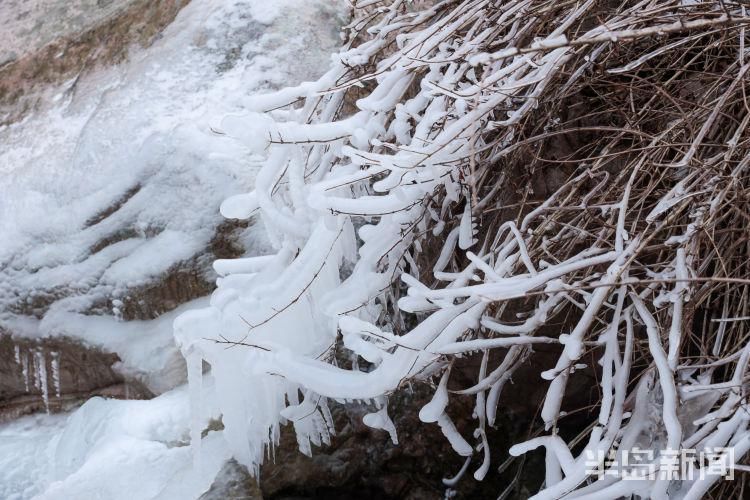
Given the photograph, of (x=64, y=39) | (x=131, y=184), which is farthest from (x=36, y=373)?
(x=64, y=39)

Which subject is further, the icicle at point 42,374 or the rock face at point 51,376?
the icicle at point 42,374

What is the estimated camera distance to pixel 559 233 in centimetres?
226

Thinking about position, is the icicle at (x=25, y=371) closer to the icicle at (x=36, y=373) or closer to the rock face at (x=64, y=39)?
the icicle at (x=36, y=373)

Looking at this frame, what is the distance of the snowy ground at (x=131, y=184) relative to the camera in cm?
354

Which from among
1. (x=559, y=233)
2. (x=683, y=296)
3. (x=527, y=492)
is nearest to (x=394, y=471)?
(x=527, y=492)

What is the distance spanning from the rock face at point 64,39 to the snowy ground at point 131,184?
0.47ft

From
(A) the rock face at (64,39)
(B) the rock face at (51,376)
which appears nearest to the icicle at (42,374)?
(B) the rock face at (51,376)

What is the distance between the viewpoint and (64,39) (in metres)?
4.80

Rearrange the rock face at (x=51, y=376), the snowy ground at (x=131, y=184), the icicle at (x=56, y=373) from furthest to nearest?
1. the icicle at (x=56, y=373)
2. the rock face at (x=51, y=376)
3. the snowy ground at (x=131, y=184)

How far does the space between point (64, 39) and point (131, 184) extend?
1.42 metres

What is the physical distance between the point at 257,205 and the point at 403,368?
824 mm

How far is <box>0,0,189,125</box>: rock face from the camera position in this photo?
4.57 metres

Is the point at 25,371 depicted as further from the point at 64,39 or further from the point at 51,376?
the point at 64,39

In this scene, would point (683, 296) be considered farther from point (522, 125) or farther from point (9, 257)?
point (9, 257)
